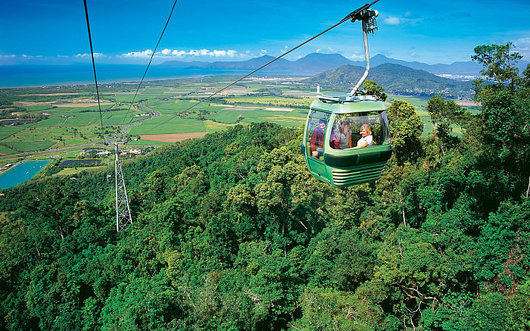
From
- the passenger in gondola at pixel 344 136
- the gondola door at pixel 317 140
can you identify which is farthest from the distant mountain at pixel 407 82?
the passenger in gondola at pixel 344 136

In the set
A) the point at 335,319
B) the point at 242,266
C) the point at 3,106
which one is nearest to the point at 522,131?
the point at 335,319

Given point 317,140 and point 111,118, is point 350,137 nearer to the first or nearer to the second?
point 317,140

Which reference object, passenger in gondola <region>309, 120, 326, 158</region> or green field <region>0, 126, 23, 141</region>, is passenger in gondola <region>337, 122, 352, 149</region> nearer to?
passenger in gondola <region>309, 120, 326, 158</region>

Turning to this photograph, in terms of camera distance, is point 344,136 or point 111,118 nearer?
point 344,136

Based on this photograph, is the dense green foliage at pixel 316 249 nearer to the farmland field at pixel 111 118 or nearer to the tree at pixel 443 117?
the tree at pixel 443 117

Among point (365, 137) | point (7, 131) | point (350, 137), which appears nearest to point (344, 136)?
point (350, 137)

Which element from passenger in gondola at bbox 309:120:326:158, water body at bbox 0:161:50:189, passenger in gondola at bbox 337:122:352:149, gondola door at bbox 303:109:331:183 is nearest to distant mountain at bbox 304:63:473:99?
water body at bbox 0:161:50:189
